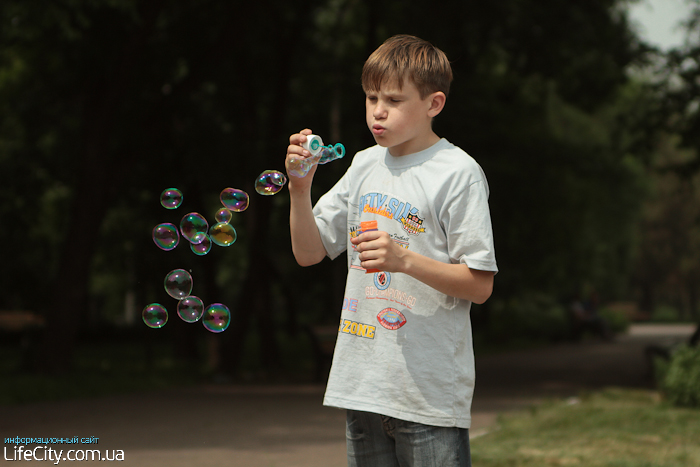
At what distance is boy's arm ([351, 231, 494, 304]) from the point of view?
7.11 feet

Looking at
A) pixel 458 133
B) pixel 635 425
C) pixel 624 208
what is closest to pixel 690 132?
pixel 458 133

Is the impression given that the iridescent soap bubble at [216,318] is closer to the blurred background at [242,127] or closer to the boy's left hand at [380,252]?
the boy's left hand at [380,252]

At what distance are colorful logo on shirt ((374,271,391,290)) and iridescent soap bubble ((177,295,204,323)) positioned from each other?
1272 millimetres

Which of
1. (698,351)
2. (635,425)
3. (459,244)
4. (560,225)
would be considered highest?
(560,225)

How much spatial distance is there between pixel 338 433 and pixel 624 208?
82.2 ft

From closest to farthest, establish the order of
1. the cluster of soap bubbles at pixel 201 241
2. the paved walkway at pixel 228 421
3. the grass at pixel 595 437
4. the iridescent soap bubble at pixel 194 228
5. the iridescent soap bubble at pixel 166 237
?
the cluster of soap bubbles at pixel 201 241, the iridescent soap bubble at pixel 194 228, the iridescent soap bubble at pixel 166 237, the grass at pixel 595 437, the paved walkway at pixel 228 421

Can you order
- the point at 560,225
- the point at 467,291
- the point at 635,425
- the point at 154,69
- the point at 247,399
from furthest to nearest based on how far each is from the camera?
the point at 560,225 → the point at 154,69 → the point at 247,399 → the point at 635,425 → the point at 467,291

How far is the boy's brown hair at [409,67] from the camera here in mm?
2402

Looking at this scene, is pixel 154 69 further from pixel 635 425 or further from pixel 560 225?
pixel 560 225

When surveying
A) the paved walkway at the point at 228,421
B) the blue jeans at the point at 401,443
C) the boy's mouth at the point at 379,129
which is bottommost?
the paved walkway at the point at 228,421

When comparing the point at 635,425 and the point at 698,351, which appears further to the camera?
the point at 698,351

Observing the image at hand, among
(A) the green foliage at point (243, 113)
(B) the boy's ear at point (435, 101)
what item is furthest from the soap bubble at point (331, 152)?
(A) the green foliage at point (243, 113)

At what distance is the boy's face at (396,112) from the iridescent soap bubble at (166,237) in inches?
73.2

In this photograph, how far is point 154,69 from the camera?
13594 millimetres
